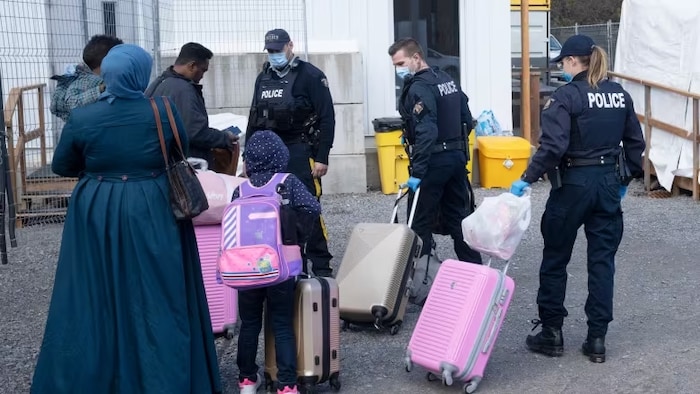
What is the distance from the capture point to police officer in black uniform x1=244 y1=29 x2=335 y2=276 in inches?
279

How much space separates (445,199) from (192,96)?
1981 millimetres

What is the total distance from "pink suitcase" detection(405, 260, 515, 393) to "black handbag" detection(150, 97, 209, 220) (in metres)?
1.46

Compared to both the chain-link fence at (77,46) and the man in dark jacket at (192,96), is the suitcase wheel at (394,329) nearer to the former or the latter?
the man in dark jacket at (192,96)

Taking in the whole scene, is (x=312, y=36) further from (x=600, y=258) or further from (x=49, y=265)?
Answer: (x=600, y=258)

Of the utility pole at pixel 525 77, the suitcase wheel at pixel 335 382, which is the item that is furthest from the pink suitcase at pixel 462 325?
the utility pole at pixel 525 77

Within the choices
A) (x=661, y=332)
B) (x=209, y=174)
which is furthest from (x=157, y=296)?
(x=661, y=332)

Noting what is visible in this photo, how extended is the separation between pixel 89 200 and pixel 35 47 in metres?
4.23

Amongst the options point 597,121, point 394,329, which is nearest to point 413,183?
point 394,329

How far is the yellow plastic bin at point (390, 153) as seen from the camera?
37.3 feet

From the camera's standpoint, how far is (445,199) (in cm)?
720

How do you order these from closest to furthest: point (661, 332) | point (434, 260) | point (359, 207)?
point (661, 332), point (434, 260), point (359, 207)

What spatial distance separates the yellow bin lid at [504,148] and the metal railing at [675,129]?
4.72ft

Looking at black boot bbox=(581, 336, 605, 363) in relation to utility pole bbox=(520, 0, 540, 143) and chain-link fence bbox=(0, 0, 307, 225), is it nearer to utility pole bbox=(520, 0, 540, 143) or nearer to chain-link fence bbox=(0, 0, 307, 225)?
chain-link fence bbox=(0, 0, 307, 225)

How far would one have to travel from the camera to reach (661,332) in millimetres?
6402
